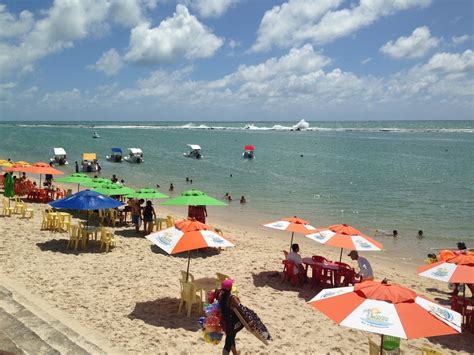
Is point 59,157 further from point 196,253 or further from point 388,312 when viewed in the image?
point 388,312

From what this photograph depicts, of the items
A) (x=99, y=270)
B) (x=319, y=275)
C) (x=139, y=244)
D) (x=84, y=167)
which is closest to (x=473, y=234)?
(x=319, y=275)

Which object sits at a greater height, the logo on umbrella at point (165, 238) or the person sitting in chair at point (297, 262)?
the logo on umbrella at point (165, 238)

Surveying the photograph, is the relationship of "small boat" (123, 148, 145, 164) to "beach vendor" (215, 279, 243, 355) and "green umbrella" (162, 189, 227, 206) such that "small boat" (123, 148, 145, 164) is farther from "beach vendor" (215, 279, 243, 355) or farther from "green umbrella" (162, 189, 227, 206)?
"beach vendor" (215, 279, 243, 355)

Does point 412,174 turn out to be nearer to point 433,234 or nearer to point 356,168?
point 356,168

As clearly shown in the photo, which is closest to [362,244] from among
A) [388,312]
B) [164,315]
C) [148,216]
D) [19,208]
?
[164,315]

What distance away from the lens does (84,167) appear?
121 feet

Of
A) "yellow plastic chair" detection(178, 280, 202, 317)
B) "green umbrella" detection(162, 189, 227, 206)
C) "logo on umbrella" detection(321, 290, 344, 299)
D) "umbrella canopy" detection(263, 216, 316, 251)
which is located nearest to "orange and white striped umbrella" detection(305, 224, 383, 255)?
"umbrella canopy" detection(263, 216, 316, 251)

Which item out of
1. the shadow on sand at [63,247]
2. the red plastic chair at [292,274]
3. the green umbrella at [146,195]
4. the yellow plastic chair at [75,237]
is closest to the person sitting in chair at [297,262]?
the red plastic chair at [292,274]

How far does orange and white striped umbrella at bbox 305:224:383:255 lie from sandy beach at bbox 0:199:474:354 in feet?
4.60

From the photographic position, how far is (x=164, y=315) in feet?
26.2

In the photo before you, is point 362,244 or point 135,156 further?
point 135,156

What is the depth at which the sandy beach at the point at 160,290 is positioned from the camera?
7.23 metres

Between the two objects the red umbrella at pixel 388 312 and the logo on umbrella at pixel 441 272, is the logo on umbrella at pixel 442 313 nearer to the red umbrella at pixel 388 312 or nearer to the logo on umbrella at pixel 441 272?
the red umbrella at pixel 388 312

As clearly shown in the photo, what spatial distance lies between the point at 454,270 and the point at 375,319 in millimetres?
3846
